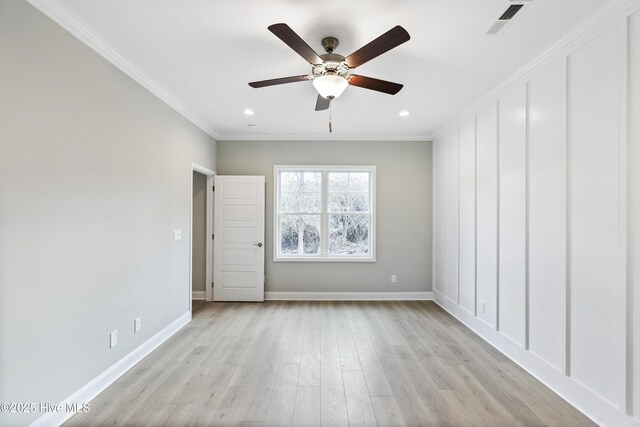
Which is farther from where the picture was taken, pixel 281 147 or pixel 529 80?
pixel 281 147

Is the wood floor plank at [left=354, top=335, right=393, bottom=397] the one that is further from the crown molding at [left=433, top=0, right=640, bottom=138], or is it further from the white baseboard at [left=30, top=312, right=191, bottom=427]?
the crown molding at [left=433, top=0, right=640, bottom=138]

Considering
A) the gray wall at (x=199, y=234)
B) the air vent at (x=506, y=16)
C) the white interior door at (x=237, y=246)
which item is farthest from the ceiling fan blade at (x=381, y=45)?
the gray wall at (x=199, y=234)

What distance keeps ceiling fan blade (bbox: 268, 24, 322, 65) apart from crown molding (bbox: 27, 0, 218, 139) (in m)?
1.39

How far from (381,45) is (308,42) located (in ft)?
2.33

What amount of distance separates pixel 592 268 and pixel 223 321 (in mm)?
3732

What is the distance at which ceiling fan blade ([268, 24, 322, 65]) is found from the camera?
5.60 ft

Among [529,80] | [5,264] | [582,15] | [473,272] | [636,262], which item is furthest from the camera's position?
[473,272]

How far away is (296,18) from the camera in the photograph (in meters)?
2.04

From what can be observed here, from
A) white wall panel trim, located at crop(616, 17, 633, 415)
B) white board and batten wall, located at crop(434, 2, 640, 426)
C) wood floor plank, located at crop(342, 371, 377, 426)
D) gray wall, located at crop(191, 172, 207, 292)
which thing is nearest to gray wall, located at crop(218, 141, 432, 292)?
gray wall, located at crop(191, 172, 207, 292)

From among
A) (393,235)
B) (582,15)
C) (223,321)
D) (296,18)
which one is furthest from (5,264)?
(393,235)

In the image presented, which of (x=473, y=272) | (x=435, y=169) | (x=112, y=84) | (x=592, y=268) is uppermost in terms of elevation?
(x=112, y=84)

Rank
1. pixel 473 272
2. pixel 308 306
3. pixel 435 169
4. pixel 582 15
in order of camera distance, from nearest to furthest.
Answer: pixel 582 15 < pixel 473 272 < pixel 308 306 < pixel 435 169

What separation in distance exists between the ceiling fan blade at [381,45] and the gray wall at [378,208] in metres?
2.84

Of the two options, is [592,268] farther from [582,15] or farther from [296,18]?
[296,18]
